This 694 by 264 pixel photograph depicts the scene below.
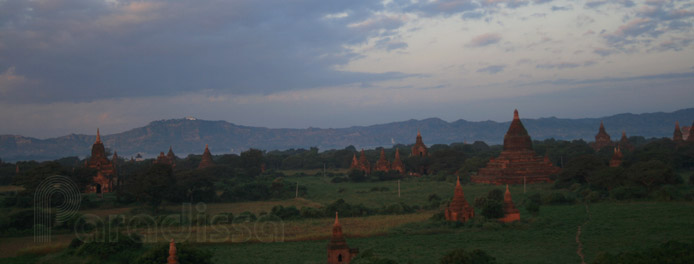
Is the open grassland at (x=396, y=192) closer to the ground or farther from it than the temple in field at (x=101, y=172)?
closer to the ground

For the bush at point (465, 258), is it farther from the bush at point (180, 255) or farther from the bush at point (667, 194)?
the bush at point (667, 194)

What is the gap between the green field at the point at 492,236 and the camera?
976 inches

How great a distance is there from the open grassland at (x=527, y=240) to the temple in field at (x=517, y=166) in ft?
65.0

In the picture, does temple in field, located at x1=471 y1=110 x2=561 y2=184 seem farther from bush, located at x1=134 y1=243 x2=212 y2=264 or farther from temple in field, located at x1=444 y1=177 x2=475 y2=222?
bush, located at x1=134 y1=243 x2=212 y2=264

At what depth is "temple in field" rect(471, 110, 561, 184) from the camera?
55.2 metres

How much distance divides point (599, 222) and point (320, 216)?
54.2 ft

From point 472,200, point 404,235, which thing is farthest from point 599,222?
point 472,200

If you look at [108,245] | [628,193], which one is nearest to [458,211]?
[628,193]

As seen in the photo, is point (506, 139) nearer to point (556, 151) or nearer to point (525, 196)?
point (525, 196)

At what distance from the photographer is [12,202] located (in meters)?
43.1

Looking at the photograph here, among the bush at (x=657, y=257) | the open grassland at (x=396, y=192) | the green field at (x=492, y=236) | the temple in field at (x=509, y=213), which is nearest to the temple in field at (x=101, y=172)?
the open grassland at (x=396, y=192)

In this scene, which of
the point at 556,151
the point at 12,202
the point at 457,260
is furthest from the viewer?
the point at 556,151

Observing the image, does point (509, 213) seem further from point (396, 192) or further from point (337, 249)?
point (396, 192)

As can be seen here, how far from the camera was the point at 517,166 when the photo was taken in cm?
5584
